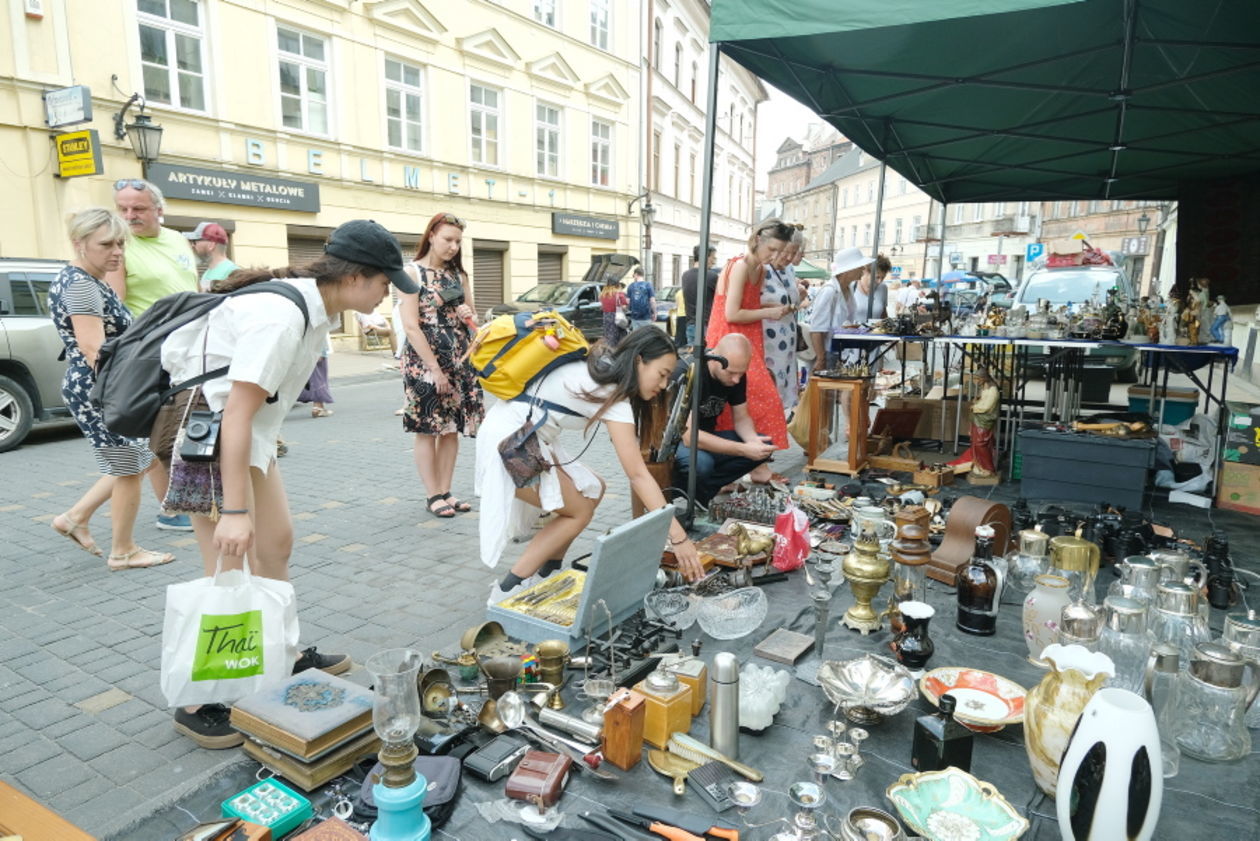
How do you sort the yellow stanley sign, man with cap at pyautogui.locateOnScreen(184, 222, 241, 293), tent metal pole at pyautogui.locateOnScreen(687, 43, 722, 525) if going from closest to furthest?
tent metal pole at pyautogui.locateOnScreen(687, 43, 722, 525), man with cap at pyautogui.locateOnScreen(184, 222, 241, 293), the yellow stanley sign

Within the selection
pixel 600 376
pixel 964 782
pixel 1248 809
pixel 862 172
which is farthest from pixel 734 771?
pixel 862 172

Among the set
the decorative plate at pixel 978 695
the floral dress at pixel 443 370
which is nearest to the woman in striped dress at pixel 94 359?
the floral dress at pixel 443 370

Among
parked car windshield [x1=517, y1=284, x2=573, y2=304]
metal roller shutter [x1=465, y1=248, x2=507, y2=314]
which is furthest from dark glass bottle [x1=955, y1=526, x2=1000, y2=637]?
metal roller shutter [x1=465, y1=248, x2=507, y2=314]

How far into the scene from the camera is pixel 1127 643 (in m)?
2.18

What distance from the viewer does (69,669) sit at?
9.16 feet

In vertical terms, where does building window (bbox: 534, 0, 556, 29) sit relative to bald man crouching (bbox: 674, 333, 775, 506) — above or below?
above

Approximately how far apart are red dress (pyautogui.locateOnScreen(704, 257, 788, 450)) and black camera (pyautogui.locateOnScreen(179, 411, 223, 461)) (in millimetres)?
3148

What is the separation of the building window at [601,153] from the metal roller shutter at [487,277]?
4.70 meters

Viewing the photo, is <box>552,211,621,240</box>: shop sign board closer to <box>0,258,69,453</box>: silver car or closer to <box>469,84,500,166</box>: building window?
<box>469,84,500,166</box>: building window

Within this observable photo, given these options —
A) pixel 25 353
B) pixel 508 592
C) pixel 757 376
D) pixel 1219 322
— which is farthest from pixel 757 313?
pixel 25 353

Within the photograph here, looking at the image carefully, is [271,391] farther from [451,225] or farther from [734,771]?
[451,225]

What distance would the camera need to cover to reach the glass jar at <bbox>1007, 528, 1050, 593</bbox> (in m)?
3.03

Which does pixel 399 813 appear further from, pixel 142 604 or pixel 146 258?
pixel 146 258

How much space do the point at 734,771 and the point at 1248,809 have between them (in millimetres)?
1235
